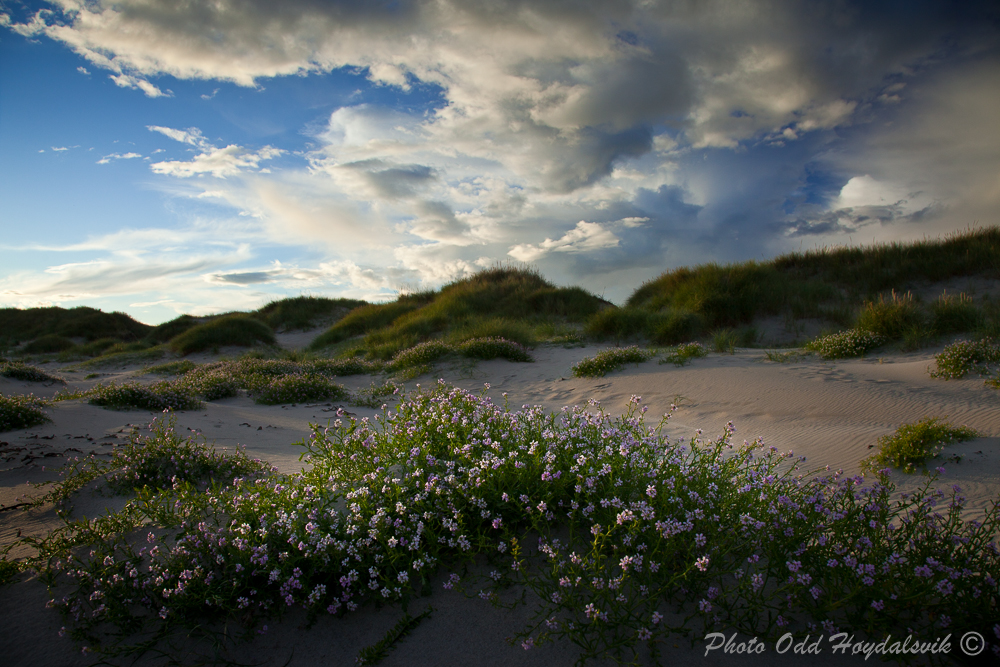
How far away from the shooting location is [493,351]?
12.1 metres

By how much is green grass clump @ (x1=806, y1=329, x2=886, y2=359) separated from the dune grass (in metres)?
7.58

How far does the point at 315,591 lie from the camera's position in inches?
101

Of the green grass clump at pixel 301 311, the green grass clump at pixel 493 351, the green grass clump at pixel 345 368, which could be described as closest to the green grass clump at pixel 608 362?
the green grass clump at pixel 493 351

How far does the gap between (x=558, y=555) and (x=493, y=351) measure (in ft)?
31.0

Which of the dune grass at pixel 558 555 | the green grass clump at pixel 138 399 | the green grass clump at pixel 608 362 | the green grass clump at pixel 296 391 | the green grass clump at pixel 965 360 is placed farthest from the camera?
the green grass clump at pixel 608 362

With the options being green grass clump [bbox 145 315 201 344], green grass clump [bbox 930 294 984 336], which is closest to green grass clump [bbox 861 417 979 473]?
green grass clump [bbox 930 294 984 336]

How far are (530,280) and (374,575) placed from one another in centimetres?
2079

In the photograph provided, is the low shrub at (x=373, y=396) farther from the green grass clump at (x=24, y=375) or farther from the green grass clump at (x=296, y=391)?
the green grass clump at (x=24, y=375)

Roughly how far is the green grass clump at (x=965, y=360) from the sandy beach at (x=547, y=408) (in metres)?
0.23

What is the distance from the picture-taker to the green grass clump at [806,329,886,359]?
958 centimetres

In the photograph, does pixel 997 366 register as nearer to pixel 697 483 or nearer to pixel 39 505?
pixel 697 483

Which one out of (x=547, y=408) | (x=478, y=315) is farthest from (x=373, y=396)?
(x=478, y=315)

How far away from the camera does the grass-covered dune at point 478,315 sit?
49.6 ft

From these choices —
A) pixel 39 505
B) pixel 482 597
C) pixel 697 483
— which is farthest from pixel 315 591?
pixel 39 505
